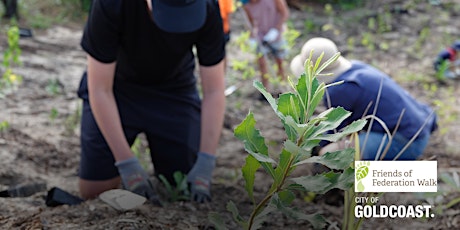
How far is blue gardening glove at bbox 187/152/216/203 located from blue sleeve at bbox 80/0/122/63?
595 mm

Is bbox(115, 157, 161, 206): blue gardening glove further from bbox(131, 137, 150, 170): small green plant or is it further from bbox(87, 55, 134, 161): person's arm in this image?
bbox(131, 137, 150, 170): small green plant

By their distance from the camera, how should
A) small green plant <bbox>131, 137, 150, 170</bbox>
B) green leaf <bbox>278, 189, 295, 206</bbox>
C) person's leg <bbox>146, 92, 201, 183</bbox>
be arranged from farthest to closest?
small green plant <bbox>131, 137, 150, 170</bbox>
person's leg <bbox>146, 92, 201, 183</bbox>
green leaf <bbox>278, 189, 295, 206</bbox>

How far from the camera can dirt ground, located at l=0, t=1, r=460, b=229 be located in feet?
7.50

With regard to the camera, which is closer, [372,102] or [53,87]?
[372,102]

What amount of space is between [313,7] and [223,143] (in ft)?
15.9

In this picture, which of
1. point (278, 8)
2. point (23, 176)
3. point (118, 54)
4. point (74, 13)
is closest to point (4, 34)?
point (74, 13)

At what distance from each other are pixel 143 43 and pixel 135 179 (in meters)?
0.57

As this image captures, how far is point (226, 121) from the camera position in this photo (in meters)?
4.34

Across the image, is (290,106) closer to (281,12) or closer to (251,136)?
(251,136)

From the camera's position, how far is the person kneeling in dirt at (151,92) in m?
2.49

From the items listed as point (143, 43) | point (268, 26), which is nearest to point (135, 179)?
point (143, 43)

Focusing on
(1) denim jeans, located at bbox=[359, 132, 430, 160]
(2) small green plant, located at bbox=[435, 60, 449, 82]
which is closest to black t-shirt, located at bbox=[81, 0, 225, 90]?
(1) denim jeans, located at bbox=[359, 132, 430, 160]

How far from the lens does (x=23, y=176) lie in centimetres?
312

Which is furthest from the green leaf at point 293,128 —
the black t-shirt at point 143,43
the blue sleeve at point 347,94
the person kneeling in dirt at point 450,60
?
the person kneeling in dirt at point 450,60
